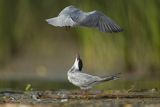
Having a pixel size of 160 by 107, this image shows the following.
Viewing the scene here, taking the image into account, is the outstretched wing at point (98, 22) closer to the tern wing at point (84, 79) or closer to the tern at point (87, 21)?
the tern at point (87, 21)

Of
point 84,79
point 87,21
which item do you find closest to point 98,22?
point 87,21

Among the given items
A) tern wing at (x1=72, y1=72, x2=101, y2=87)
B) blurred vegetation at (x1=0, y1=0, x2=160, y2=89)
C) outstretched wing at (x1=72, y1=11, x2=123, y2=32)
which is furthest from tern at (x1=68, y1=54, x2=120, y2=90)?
blurred vegetation at (x1=0, y1=0, x2=160, y2=89)

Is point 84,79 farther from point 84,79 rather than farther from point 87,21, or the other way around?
point 87,21

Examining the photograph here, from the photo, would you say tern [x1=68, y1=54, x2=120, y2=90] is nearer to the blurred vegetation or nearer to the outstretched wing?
the outstretched wing

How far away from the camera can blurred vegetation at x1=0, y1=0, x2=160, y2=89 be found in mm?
17203

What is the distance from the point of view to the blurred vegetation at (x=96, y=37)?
17.2 metres

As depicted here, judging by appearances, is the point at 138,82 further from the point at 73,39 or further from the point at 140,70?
the point at 73,39

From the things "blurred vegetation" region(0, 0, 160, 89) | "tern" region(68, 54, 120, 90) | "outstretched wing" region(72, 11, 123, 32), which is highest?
"blurred vegetation" region(0, 0, 160, 89)

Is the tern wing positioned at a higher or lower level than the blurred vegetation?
lower

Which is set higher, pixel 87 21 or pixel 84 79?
pixel 87 21

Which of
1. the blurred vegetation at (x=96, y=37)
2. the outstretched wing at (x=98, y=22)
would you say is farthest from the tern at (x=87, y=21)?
the blurred vegetation at (x=96, y=37)

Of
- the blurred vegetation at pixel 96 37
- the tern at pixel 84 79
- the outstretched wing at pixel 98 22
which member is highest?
the blurred vegetation at pixel 96 37

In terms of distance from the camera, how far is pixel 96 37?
17188 millimetres

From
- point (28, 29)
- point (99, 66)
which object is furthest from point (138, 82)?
point (28, 29)
